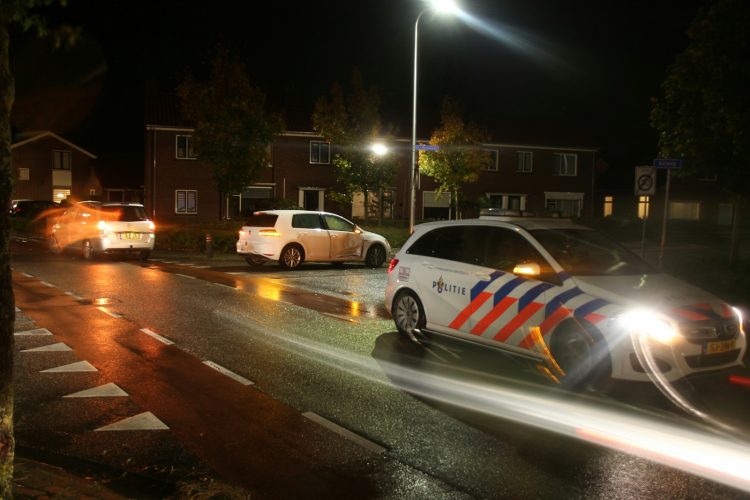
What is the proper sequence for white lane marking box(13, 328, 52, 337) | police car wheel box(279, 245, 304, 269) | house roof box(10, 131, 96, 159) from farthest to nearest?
house roof box(10, 131, 96, 159)
police car wheel box(279, 245, 304, 269)
white lane marking box(13, 328, 52, 337)

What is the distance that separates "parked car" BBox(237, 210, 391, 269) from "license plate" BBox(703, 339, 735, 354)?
13614 millimetres

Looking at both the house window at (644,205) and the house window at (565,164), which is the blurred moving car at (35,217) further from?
the house window at (565,164)

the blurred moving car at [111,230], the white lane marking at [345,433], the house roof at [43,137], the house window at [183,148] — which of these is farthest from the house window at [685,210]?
the white lane marking at [345,433]

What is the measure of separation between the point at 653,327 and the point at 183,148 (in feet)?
120

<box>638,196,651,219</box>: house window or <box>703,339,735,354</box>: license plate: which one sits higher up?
<box>638,196,651,219</box>: house window

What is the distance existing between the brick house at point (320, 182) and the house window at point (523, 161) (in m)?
0.06

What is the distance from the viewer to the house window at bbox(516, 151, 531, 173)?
4525cm

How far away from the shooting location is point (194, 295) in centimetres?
1373

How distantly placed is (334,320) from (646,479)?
6860mm

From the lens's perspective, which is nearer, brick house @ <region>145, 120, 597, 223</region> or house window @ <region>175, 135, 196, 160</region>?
brick house @ <region>145, 120, 597, 223</region>

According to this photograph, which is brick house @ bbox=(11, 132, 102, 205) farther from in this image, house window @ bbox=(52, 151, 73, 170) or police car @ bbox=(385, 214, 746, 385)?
police car @ bbox=(385, 214, 746, 385)

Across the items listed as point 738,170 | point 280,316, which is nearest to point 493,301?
point 280,316

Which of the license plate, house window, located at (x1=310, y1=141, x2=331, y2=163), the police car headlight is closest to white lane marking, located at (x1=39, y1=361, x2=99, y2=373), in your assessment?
the police car headlight

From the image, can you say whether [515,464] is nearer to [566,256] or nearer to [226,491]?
[226,491]
